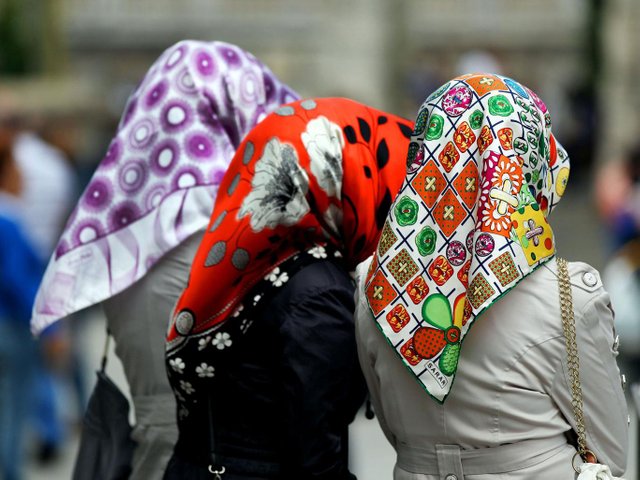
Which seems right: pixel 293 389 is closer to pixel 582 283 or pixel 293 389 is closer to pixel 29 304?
pixel 582 283

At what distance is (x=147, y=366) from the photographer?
3742 millimetres

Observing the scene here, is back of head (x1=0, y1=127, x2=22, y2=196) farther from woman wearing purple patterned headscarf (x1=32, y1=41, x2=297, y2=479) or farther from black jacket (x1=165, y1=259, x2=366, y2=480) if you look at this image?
black jacket (x1=165, y1=259, x2=366, y2=480)

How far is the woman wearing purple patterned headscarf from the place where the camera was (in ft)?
12.1

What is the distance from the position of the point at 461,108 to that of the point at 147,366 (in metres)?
1.39

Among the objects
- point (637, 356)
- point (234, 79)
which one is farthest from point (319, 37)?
point (234, 79)

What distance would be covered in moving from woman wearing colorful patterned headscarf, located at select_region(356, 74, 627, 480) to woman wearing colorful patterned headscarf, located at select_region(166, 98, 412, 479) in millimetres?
231

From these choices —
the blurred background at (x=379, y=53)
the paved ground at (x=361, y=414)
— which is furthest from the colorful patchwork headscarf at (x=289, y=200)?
the blurred background at (x=379, y=53)

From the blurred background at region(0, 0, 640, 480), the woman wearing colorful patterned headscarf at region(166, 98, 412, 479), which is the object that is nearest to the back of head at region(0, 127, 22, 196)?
the woman wearing colorful patterned headscarf at region(166, 98, 412, 479)

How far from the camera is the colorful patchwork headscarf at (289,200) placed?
9.99 feet

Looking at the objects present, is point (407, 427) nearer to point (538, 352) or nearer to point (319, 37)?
point (538, 352)

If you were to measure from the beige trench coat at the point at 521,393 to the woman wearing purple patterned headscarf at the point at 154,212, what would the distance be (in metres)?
0.95

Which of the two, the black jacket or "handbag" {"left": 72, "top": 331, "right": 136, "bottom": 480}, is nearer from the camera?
the black jacket

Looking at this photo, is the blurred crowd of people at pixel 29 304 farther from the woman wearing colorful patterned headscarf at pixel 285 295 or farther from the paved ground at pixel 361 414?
the woman wearing colorful patterned headscarf at pixel 285 295

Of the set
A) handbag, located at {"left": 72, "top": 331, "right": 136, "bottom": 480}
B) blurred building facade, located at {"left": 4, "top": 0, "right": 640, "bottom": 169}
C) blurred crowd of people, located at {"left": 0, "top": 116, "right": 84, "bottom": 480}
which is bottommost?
blurred building facade, located at {"left": 4, "top": 0, "right": 640, "bottom": 169}
